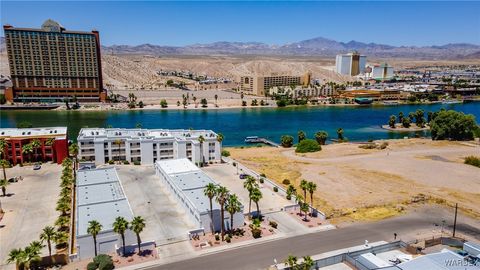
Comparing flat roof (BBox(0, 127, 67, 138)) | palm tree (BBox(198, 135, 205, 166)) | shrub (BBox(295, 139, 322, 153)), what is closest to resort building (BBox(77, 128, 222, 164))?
palm tree (BBox(198, 135, 205, 166))

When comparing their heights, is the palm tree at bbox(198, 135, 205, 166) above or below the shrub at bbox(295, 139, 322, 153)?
above

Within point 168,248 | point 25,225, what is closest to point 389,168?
point 168,248

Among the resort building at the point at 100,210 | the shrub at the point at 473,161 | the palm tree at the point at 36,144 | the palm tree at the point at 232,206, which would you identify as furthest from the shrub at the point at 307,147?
the palm tree at the point at 36,144

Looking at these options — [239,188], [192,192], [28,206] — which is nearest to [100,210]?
[192,192]

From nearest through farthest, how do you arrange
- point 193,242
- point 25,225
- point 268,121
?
1. point 193,242
2. point 25,225
3. point 268,121

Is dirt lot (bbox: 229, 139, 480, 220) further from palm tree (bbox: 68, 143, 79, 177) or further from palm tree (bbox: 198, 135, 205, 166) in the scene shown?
palm tree (bbox: 68, 143, 79, 177)

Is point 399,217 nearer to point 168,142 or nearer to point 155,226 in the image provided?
point 155,226
